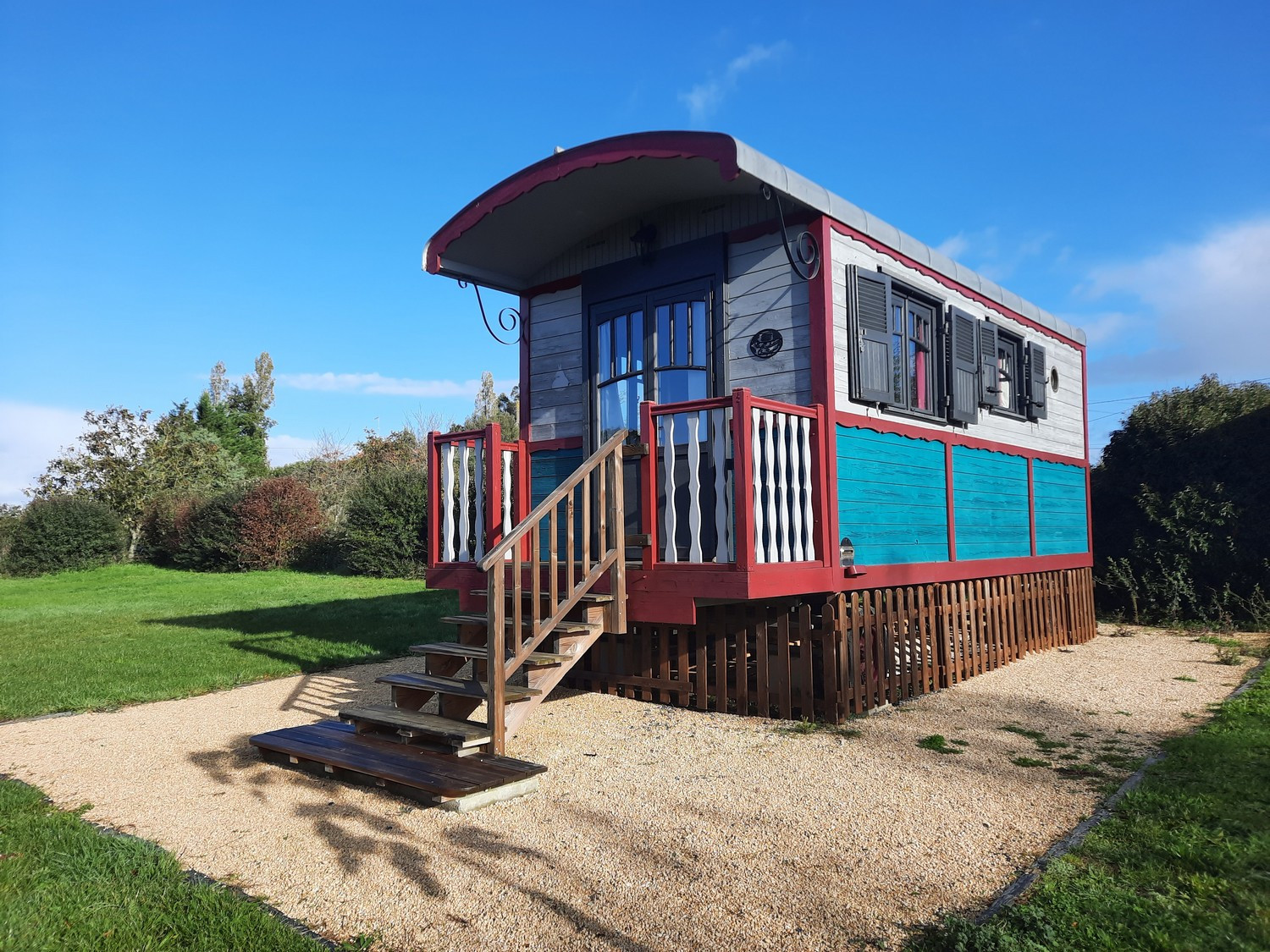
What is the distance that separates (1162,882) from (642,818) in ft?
7.19

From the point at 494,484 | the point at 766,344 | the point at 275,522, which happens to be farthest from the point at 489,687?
the point at 275,522

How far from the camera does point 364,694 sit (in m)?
7.71

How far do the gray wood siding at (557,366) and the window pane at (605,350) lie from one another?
5.6 inches

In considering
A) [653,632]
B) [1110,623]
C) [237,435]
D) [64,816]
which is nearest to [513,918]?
[64,816]

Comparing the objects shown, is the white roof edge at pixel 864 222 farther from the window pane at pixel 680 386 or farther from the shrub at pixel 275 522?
the shrub at pixel 275 522

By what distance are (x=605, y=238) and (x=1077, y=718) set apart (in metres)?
5.44

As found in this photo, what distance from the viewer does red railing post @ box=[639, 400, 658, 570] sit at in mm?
6047

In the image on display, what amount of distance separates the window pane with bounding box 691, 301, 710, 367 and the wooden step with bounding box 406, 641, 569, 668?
106 inches

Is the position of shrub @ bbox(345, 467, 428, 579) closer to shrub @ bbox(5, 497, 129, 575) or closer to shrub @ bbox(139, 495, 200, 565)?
shrub @ bbox(139, 495, 200, 565)

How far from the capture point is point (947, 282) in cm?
845

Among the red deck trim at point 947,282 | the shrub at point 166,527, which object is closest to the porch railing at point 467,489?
the red deck trim at point 947,282

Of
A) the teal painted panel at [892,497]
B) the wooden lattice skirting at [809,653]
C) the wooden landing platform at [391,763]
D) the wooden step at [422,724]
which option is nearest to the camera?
the wooden landing platform at [391,763]

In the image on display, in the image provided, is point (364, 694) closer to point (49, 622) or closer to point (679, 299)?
point (679, 299)

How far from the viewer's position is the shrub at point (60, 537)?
2356cm
